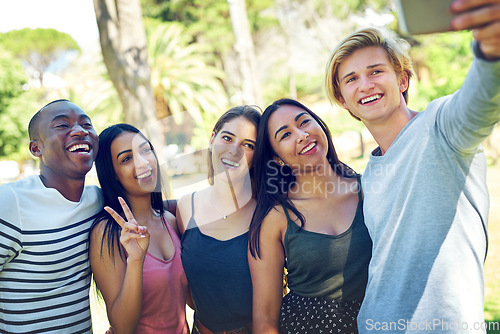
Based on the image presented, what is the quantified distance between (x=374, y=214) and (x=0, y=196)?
1.89 m

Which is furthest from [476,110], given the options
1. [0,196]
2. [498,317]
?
[498,317]

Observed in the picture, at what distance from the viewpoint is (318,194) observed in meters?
2.50

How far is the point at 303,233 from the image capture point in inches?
89.3

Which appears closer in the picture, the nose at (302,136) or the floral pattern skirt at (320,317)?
the floral pattern skirt at (320,317)

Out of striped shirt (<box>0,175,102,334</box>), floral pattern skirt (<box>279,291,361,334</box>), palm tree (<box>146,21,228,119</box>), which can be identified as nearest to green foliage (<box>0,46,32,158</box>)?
palm tree (<box>146,21,228,119</box>)

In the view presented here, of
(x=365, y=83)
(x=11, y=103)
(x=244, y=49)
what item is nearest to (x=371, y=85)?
(x=365, y=83)

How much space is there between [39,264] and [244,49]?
23.9ft

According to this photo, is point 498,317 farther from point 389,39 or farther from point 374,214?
point 389,39

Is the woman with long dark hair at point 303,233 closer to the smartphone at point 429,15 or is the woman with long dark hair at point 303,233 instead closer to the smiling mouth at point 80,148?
the smiling mouth at point 80,148

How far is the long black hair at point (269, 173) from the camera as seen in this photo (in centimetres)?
243

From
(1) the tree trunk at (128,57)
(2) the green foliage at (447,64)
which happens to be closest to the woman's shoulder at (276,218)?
(1) the tree trunk at (128,57)

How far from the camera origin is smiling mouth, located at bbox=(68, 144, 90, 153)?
240cm

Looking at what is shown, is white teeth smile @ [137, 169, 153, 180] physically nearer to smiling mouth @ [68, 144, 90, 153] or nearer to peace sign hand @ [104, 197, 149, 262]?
smiling mouth @ [68, 144, 90, 153]

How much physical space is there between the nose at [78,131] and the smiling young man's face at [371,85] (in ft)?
4.98
